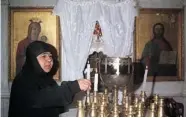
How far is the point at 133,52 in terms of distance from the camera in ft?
11.0

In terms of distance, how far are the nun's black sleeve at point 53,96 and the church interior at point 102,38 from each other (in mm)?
1006

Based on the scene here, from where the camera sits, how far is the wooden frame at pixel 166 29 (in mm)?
3348

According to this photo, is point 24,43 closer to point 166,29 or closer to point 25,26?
point 25,26

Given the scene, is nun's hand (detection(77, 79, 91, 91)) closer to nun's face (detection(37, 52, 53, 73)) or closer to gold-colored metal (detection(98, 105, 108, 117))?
gold-colored metal (detection(98, 105, 108, 117))

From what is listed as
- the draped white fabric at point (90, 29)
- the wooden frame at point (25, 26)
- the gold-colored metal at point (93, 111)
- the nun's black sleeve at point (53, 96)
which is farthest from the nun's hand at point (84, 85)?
the wooden frame at point (25, 26)

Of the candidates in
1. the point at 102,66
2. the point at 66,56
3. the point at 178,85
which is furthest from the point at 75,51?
the point at 178,85

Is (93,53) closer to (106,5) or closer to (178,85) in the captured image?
(106,5)

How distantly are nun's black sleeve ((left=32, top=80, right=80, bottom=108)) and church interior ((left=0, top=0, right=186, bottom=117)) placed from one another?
3.30 feet

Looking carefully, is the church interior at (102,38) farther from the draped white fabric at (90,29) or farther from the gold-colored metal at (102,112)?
the gold-colored metal at (102,112)

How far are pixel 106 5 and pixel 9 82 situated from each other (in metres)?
1.27

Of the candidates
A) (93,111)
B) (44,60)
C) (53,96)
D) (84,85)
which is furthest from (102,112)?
(44,60)

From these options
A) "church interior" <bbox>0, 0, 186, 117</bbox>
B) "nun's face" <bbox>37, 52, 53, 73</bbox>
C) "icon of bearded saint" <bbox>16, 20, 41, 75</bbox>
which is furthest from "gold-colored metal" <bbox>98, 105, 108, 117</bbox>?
"icon of bearded saint" <bbox>16, 20, 41, 75</bbox>

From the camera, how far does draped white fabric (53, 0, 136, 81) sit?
302cm

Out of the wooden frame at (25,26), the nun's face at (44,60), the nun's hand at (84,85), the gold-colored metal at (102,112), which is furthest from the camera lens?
the wooden frame at (25,26)
